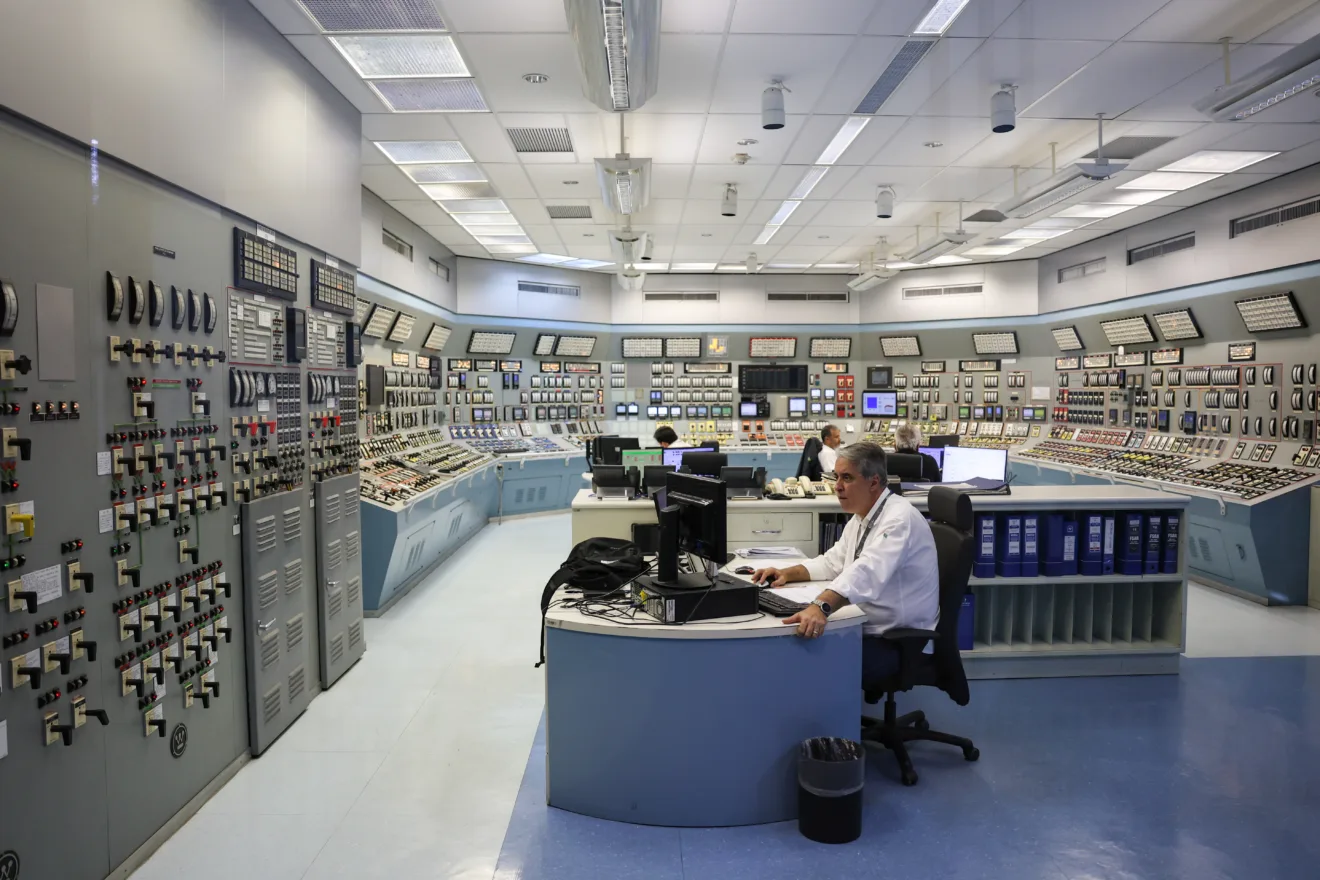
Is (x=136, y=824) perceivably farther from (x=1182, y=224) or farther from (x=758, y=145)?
(x=1182, y=224)

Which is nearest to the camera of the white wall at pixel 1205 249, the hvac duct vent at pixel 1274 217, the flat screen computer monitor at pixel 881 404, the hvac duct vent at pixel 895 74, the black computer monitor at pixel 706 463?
the hvac duct vent at pixel 895 74

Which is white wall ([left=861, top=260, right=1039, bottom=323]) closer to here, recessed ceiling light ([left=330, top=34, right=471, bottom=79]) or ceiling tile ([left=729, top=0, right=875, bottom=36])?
ceiling tile ([left=729, top=0, right=875, bottom=36])

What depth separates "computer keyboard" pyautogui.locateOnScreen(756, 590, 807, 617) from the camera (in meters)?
2.78

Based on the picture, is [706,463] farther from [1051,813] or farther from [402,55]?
[402,55]

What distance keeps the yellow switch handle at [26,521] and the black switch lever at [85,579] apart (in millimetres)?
236

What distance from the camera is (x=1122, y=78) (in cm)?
436

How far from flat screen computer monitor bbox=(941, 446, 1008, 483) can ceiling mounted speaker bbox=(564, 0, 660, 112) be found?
114 inches

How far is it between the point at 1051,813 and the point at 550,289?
9.14 metres

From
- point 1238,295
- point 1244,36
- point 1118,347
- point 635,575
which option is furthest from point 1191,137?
point 635,575

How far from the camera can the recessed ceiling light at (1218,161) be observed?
5586 millimetres

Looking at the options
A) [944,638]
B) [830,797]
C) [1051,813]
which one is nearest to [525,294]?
[944,638]

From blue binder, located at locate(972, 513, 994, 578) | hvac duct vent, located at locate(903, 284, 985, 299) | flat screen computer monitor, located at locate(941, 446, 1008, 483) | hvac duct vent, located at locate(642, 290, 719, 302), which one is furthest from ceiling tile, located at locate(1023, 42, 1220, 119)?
hvac duct vent, located at locate(642, 290, 719, 302)

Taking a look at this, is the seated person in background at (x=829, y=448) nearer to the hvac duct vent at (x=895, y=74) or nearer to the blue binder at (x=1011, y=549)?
the blue binder at (x=1011, y=549)

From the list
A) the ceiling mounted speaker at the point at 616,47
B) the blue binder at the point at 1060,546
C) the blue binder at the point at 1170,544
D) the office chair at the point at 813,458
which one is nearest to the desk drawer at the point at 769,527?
the blue binder at the point at 1060,546
